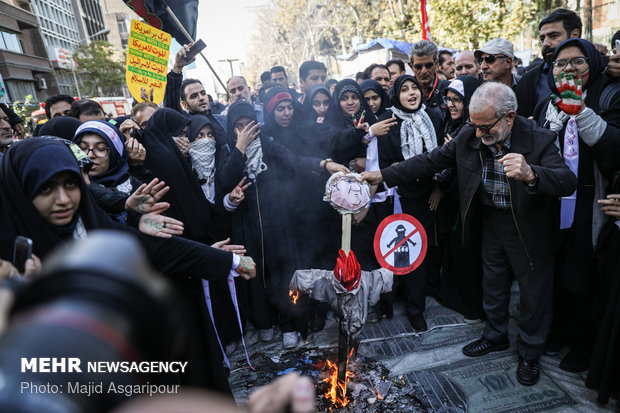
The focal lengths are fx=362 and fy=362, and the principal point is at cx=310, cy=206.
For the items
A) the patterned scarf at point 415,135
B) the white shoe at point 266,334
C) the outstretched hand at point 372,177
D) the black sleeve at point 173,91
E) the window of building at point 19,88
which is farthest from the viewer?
the window of building at point 19,88

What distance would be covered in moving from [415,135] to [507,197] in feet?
3.90

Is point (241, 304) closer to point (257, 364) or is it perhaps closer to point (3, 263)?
point (257, 364)

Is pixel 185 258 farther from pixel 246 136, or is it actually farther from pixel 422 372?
pixel 422 372

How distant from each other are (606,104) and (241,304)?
12.8ft

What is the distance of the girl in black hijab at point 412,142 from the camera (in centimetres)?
385

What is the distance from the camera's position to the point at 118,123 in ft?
13.0

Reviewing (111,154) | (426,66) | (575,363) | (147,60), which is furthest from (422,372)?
(147,60)

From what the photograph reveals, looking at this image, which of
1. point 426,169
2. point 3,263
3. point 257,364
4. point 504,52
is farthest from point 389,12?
point 3,263

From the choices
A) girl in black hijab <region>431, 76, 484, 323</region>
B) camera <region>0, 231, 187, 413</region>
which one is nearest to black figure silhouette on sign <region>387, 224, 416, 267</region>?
girl in black hijab <region>431, 76, 484, 323</region>

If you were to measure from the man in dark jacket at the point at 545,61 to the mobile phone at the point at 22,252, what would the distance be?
406 cm

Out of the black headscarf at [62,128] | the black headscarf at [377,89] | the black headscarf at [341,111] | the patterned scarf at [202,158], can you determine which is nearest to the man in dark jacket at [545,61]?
the black headscarf at [377,89]

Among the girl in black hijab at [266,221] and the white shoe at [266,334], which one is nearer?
the girl in black hijab at [266,221]

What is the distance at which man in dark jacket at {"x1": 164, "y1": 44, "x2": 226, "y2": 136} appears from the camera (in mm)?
4301

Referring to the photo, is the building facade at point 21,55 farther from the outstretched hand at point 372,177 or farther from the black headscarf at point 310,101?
the outstretched hand at point 372,177
